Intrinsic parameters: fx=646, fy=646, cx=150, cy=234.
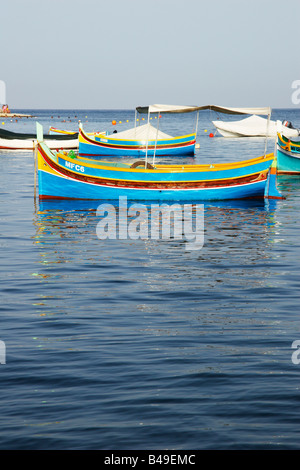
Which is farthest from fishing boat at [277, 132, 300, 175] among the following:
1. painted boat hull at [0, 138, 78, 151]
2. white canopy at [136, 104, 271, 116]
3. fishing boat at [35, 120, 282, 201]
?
painted boat hull at [0, 138, 78, 151]

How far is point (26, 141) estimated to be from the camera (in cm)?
5519

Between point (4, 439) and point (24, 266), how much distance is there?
843cm

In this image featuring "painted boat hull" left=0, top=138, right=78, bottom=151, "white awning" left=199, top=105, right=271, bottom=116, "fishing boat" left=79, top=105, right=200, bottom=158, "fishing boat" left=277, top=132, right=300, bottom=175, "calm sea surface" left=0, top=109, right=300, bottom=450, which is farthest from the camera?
"painted boat hull" left=0, top=138, right=78, bottom=151

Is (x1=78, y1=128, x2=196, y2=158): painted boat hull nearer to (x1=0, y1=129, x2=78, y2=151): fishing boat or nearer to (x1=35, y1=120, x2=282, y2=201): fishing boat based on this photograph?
(x1=0, y1=129, x2=78, y2=151): fishing boat

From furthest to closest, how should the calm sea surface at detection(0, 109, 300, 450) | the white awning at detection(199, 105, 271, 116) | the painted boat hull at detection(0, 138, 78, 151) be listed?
1. the painted boat hull at detection(0, 138, 78, 151)
2. the white awning at detection(199, 105, 271, 116)
3. the calm sea surface at detection(0, 109, 300, 450)

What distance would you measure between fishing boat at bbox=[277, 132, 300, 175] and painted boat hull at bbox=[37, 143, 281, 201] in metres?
10.4

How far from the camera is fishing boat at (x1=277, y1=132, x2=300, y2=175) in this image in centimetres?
3612

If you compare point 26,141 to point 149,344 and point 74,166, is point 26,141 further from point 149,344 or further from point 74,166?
point 149,344

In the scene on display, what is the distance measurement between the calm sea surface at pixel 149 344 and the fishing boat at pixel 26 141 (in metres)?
36.4

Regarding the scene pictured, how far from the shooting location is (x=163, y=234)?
62.5 feet

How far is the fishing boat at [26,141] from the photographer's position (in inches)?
2091

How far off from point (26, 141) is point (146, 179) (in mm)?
31961

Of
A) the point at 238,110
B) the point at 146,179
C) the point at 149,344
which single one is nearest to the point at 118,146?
the point at 238,110

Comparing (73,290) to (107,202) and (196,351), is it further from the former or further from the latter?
(107,202)
